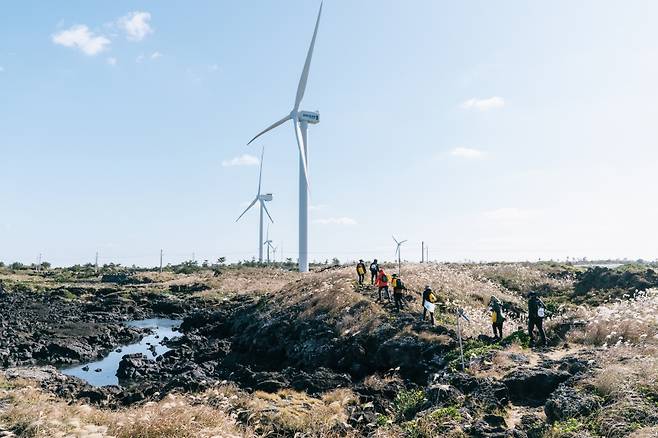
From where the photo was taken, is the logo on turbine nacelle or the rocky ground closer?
the rocky ground

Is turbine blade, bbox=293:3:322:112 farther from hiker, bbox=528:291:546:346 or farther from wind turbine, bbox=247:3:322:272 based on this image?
hiker, bbox=528:291:546:346

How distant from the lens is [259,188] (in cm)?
9256

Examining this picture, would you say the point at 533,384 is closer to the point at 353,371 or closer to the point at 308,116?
the point at 353,371

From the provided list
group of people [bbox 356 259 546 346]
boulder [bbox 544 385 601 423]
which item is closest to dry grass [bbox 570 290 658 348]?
group of people [bbox 356 259 546 346]

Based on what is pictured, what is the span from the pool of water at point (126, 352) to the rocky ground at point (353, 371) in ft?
3.14

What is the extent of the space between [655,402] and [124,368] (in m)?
22.4

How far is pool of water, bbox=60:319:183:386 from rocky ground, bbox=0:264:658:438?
96 centimetres

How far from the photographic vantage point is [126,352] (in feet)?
107

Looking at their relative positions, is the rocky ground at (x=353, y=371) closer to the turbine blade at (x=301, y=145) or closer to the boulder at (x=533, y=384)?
the boulder at (x=533, y=384)

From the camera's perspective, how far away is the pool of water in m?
26.0

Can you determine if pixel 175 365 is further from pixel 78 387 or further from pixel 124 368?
pixel 78 387

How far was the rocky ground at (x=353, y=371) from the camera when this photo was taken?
42.6ft

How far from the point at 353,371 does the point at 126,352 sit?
17.3 meters

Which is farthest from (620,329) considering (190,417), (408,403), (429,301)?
(190,417)
